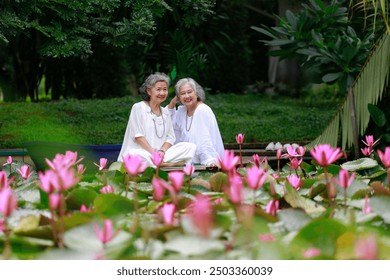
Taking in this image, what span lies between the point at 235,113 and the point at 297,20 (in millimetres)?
4071

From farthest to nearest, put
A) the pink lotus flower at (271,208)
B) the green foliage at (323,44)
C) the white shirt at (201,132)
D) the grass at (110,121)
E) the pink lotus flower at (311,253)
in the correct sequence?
the grass at (110,121), the green foliage at (323,44), the white shirt at (201,132), the pink lotus flower at (271,208), the pink lotus flower at (311,253)

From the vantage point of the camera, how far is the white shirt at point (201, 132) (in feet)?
21.1

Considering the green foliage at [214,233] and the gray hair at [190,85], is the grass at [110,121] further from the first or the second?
the green foliage at [214,233]

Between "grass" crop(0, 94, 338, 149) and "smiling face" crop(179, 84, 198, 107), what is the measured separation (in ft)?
11.6

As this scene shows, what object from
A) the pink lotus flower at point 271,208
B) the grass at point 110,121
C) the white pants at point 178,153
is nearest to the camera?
the pink lotus flower at point 271,208

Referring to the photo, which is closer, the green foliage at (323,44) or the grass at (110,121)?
the green foliage at (323,44)

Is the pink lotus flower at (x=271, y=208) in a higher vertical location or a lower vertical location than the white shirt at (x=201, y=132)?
higher


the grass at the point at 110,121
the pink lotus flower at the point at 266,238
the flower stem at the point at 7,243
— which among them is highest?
the pink lotus flower at the point at 266,238

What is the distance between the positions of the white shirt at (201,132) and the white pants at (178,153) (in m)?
0.18

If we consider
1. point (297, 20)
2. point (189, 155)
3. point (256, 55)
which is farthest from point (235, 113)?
point (256, 55)

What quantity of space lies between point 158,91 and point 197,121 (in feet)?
1.61

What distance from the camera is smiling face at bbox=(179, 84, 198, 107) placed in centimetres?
631

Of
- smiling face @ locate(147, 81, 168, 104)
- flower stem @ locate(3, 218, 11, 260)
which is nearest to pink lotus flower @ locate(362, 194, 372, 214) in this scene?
flower stem @ locate(3, 218, 11, 260)

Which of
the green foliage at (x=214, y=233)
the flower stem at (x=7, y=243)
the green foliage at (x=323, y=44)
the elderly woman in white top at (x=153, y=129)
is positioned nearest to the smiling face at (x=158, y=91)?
the elderly woman in white top at (x=153, y=129)
